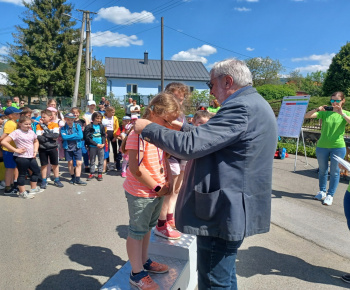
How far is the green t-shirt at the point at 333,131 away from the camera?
5.31m

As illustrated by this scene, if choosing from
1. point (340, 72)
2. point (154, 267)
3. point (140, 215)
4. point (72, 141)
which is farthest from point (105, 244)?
point (340, 72)

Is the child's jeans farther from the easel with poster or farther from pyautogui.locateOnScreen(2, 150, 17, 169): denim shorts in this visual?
the easel with poster

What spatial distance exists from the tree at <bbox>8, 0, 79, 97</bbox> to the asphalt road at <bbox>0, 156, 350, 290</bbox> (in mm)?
34794

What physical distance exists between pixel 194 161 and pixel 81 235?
2.82 m

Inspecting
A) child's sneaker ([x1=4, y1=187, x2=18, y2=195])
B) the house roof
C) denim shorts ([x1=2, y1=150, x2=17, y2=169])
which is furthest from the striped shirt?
the house roof

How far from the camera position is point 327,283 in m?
2.98

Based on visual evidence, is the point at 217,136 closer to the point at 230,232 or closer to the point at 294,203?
the point at 230,232

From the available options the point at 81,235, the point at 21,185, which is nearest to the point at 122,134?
the point at 21,185

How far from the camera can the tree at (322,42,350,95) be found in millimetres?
20797

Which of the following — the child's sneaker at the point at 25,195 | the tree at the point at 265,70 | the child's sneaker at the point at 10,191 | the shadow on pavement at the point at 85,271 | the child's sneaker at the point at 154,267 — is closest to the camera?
the child's sneaker at the point at 154,267

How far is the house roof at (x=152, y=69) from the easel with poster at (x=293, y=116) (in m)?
33.0

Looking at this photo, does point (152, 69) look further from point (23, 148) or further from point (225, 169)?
point (225, 169)

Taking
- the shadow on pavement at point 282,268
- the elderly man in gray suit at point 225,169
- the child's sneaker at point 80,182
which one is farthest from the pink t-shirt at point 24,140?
the elderly man in gray suit at point 225,169

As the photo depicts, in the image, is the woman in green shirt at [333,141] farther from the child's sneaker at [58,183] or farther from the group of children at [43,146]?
the child's sneaker at [58,183]
